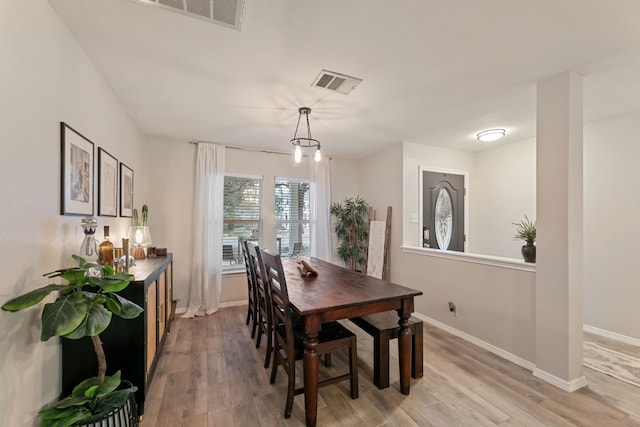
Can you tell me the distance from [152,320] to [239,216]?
2325 mm

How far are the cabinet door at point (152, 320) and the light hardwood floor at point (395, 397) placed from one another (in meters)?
0.26

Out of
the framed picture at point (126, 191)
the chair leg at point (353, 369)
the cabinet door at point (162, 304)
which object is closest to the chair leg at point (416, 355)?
the chair leg at point (353, 369)

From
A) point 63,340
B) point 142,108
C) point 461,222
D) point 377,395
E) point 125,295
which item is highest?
point 142,108

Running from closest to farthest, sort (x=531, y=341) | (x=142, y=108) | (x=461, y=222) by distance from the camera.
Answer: (x=531, y=341) → (x=142, y=108) → (x=461, y=222)

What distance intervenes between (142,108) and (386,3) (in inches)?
103

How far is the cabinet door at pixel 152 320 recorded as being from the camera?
201 cm

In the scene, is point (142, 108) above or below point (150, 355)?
above

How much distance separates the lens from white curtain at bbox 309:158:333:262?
15.3 feet

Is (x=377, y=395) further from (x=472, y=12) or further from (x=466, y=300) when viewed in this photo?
(x=472, y=12)

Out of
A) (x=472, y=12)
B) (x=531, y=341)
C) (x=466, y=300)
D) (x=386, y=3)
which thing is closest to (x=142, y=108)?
(x=386, y=3)

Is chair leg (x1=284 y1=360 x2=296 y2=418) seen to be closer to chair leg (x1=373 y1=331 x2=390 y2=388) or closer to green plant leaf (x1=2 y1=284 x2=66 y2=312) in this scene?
chair leg (x1=373 y1=331 x2=390 y2=388)

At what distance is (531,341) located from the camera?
241cm

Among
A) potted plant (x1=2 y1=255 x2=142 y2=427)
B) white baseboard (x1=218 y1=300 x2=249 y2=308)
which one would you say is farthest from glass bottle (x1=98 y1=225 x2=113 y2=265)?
white baseboard (x1=218 y1=300 x2=249 y2=308)

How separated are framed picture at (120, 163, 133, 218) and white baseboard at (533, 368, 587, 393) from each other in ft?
13.6
